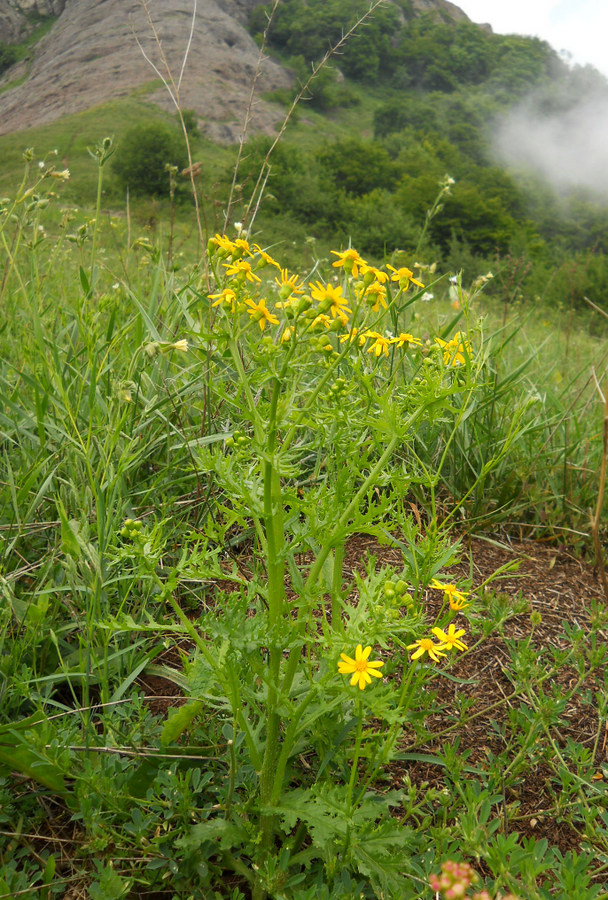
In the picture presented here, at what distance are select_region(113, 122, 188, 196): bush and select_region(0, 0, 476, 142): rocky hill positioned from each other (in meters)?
20.9

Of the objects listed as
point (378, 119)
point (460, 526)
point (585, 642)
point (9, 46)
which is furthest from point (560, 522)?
point (9, 46)

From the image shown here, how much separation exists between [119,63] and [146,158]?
1450 inches

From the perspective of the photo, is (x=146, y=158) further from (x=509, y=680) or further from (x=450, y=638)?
(x=450, y=638)

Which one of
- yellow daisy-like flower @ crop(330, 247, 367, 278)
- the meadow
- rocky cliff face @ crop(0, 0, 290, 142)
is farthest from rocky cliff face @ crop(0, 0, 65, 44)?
yellow daisy-like flower @ crop(330, 247, 367, 278)

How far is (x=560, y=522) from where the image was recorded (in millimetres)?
2143

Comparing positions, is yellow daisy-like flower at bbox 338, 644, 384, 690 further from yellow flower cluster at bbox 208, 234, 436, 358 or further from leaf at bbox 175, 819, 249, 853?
yellow flower cluster at bbox 208, 234, 436, 358

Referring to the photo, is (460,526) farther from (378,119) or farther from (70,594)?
(378,119)

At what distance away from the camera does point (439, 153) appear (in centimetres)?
3888

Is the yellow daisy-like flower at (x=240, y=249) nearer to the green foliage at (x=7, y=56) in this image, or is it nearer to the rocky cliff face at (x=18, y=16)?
the green foliage at (x=7, y=56)

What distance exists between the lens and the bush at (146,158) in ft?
58.6

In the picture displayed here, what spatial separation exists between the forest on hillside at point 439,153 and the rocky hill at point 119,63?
3.89 meters

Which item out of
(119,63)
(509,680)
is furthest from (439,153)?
(509,680)

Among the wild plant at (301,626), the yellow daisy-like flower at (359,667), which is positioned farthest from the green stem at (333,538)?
A: the yellow daisy-like flower at (359,667)

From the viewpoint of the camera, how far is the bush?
17.9 meters
